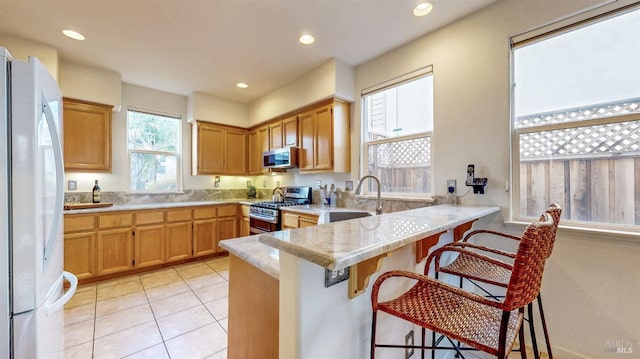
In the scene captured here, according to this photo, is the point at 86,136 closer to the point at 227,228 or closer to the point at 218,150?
the point at 218,150

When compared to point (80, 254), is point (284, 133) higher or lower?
higher

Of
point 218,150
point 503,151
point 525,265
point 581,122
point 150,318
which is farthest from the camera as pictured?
point 218,150

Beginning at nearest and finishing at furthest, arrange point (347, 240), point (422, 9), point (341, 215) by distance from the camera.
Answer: point (347, 240)
point (422, 9)
point (341, 215)

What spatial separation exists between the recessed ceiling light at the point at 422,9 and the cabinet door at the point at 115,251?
4.15 metres

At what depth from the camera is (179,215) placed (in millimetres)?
3729

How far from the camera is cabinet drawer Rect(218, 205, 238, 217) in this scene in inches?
163

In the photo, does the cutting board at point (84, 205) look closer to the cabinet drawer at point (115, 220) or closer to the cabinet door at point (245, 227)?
the cabinet drawer at point (115, 220)

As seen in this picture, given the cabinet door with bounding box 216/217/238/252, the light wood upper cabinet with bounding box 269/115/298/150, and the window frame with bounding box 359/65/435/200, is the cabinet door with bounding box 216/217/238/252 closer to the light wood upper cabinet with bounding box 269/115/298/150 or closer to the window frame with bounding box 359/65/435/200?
the light wood upper cabinet with bounding box 269/115/298/150

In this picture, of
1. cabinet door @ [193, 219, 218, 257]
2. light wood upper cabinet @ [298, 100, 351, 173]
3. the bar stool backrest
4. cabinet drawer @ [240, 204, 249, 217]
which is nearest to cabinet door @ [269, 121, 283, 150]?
light wood upper cabinet @ [298, 100, 351, 173]

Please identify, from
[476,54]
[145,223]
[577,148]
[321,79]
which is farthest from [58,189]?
[577,148]

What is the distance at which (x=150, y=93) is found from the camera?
4.04 m

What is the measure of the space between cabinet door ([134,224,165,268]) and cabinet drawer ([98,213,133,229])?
158 millimetres

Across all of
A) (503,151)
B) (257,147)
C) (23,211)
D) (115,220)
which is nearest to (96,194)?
(115,220)

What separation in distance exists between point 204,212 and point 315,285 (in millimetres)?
3578
